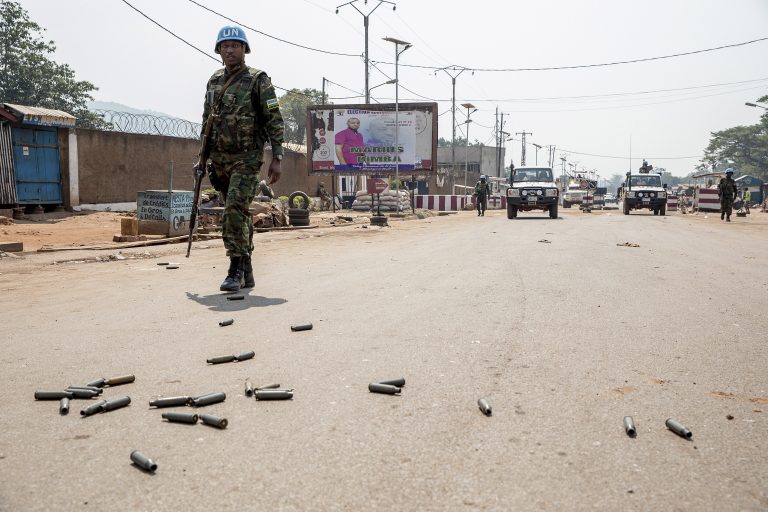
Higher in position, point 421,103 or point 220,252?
point 421,103

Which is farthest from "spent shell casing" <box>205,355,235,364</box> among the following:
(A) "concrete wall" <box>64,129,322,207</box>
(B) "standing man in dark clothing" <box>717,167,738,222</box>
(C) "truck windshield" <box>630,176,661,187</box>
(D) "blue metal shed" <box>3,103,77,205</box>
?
(C) "truck windshield" <box>630,176,661,187</box>

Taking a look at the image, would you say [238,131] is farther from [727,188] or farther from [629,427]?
[727,188]

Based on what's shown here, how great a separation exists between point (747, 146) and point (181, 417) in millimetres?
122250

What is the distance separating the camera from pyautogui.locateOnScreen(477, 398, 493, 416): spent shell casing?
2825 mm

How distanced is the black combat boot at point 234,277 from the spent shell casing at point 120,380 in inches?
111

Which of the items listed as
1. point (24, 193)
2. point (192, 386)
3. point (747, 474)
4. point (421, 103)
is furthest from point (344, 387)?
point (421, 103)

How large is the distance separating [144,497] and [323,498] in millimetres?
573

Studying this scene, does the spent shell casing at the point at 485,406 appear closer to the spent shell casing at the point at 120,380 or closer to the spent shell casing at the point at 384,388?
the spent shell casing at the point at 384,388

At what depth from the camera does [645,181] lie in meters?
32.7

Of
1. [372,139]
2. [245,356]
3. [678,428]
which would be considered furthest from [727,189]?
[245,356]

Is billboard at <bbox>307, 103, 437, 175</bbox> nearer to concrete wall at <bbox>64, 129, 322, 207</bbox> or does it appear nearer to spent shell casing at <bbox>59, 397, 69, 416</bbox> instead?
concrete wall at <bbox>64, 129, 322, 207</bbox>

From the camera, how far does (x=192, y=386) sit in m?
3.19

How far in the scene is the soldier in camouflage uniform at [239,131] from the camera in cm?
616

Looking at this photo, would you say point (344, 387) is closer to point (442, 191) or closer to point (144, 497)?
point (144, 497)
